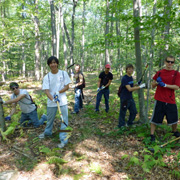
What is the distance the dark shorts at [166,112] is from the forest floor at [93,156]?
57 centimetres

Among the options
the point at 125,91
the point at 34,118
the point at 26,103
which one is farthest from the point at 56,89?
the point at 125,91

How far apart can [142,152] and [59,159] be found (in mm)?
2127

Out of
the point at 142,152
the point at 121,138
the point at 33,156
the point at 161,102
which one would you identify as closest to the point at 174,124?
the point at 161,102

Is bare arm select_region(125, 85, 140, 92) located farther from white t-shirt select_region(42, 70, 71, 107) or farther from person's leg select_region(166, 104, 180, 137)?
white t-shirt select_region(42, 70, 71, 107)

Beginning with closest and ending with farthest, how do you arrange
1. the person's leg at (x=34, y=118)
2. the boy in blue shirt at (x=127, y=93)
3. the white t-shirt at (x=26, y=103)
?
the boy in blue shirt at (x=127, y=93), the white t-shirt at (x=26, y=103), the person's leg at (x=34, y=118)

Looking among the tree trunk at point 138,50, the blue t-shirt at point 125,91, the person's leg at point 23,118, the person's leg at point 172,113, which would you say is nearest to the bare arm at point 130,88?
the blue t-shirt at point 125,91

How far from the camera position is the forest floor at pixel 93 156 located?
3145 mm

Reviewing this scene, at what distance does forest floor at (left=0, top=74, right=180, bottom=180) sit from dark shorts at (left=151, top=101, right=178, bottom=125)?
57 centimetres

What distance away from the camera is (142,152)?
3781mm

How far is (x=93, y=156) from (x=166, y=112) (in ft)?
7.62

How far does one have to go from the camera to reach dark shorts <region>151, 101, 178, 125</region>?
3951 mm

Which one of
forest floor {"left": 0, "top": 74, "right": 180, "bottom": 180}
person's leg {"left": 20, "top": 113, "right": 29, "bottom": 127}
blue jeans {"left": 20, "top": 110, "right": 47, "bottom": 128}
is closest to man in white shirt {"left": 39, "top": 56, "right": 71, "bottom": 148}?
forest floor {"left": 0, "top": 74, "right": 180, "bottom": 180}

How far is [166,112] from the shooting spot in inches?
157

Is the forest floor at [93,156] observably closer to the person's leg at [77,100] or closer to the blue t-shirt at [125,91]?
the blue t-shirt at [125,91]
